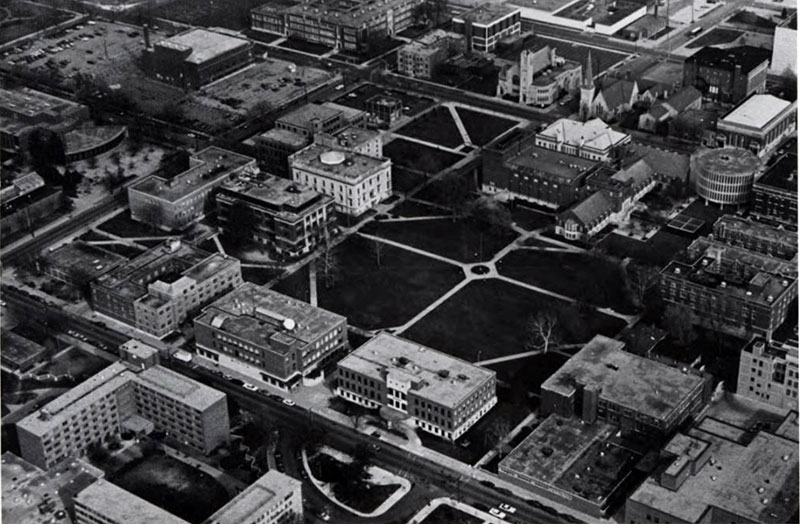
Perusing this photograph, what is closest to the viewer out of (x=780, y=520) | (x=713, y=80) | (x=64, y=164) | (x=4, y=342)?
(x=780, y=520)

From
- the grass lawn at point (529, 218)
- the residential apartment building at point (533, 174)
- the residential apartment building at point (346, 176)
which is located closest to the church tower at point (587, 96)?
the residential apartment building at point (533, 174)

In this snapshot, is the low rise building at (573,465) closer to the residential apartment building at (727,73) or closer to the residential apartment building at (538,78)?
the residential apartment building at (538,78)

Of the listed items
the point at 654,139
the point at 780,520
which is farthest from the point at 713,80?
the point at 780,520

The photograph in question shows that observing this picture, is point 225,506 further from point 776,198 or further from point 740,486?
point 776,198

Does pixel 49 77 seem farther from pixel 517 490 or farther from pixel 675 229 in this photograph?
pixel 517 490

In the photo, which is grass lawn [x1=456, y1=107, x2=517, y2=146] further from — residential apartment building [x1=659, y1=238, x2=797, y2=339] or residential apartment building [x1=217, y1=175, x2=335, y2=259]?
residential apartment building [x1=659, y1=238, x2=797, y2=339]
